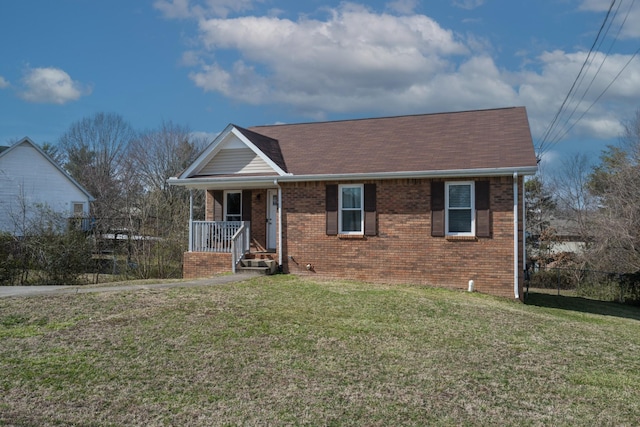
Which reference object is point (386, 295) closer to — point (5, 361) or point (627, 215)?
point (5, 361)

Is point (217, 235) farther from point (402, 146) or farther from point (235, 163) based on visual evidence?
point (402, 146)

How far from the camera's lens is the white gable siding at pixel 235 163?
16.9 meters

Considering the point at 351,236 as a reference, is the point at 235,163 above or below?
above

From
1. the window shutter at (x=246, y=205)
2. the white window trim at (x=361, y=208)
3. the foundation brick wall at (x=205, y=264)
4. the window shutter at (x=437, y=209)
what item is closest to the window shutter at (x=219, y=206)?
the window shutter at (x=246, y=205)

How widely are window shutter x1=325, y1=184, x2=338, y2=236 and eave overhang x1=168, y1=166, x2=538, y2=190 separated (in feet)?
1.13

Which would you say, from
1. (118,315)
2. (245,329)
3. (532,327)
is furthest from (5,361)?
(532,327)

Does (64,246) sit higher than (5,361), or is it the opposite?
(64,246)

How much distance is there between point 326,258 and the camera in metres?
15.9

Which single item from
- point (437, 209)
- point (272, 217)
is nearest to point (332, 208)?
point (272, 217)

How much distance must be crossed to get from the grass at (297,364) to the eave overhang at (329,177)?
4259 millimetres

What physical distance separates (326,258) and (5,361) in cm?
1006

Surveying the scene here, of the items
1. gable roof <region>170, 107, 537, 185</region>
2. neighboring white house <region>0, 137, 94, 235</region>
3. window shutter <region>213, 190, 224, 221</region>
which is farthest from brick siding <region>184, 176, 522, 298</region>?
neighboring white house <region>0, 137, 94, 235</region>

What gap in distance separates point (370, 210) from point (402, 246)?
55.1 inches

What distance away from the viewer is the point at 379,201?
1545 centimetres
